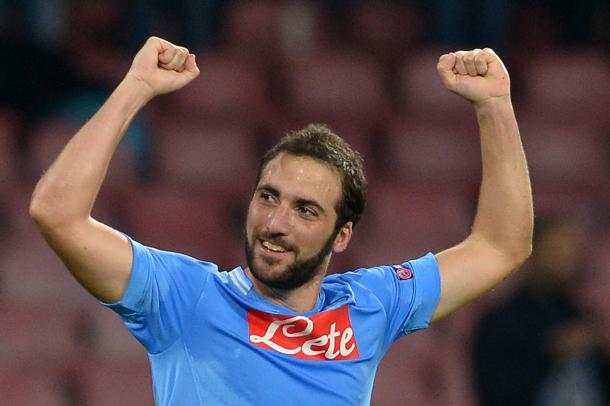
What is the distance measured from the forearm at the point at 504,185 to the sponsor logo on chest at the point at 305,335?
20.5 inches

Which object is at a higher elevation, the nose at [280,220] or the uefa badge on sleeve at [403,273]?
the nose at [280,220]

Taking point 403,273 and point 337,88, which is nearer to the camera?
point 403,273

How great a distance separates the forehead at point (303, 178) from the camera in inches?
127

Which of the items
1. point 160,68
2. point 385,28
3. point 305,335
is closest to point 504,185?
point 305,335

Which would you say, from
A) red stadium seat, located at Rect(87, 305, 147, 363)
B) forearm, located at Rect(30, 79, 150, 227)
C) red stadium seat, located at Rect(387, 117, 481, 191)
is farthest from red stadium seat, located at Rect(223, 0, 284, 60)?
forearm, located at Rect(30, 79, 150, 227)

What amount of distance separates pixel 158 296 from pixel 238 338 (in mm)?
231

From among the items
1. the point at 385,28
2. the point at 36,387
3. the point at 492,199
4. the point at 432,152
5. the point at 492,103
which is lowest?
the point at 36,387

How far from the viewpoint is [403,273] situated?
3.54 m

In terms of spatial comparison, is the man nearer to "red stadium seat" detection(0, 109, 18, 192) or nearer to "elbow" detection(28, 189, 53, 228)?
"elbow" detection(28, 189, 53, 228)

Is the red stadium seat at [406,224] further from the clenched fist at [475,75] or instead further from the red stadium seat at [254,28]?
the clenched fist at [475,75]

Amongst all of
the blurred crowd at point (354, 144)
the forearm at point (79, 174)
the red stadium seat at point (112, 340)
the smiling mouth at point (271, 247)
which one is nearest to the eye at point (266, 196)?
the smiling mouth at point (271, 247)

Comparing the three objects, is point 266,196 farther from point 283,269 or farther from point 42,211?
point 42,211

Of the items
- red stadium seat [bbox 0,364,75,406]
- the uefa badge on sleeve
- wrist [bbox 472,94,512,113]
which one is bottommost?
red stadium seat [bbox 0,364,75,406]

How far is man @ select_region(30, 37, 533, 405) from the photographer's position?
2.90 m
